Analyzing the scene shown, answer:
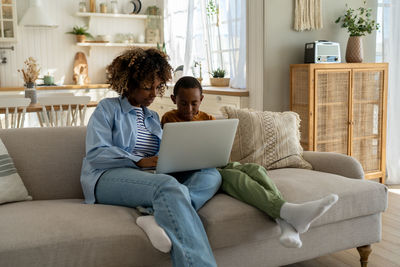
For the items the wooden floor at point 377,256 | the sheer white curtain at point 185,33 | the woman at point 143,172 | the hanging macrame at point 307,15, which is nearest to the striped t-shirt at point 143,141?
the woman at point 143,172

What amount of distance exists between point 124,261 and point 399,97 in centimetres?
325

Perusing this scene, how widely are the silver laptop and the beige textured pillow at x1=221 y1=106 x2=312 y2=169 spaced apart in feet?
1.94

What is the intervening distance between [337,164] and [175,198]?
48.3 inches

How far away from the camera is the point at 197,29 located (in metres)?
5.54

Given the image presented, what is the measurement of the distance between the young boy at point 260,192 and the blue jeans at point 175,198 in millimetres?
98

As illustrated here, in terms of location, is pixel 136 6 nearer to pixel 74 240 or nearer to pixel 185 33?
pixel 185 33

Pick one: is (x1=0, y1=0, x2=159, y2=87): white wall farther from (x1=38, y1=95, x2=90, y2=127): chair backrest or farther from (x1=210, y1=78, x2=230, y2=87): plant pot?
(x1=38, y1=95, x2=90, y2=127): chair backrest

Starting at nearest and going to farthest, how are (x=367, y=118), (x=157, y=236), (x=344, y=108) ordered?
(x=157, y=236) < (x=344, y=108) < (x=367, y=118)

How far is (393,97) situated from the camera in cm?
413

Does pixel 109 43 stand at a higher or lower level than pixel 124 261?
higher

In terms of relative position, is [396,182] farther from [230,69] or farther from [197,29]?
[197,29]

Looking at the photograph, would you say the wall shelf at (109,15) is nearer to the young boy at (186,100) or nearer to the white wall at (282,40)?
the white wall at (282,40)

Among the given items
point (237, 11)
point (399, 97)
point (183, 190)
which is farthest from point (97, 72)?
point (183, 190)

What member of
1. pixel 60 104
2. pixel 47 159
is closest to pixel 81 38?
pixel 60 104
